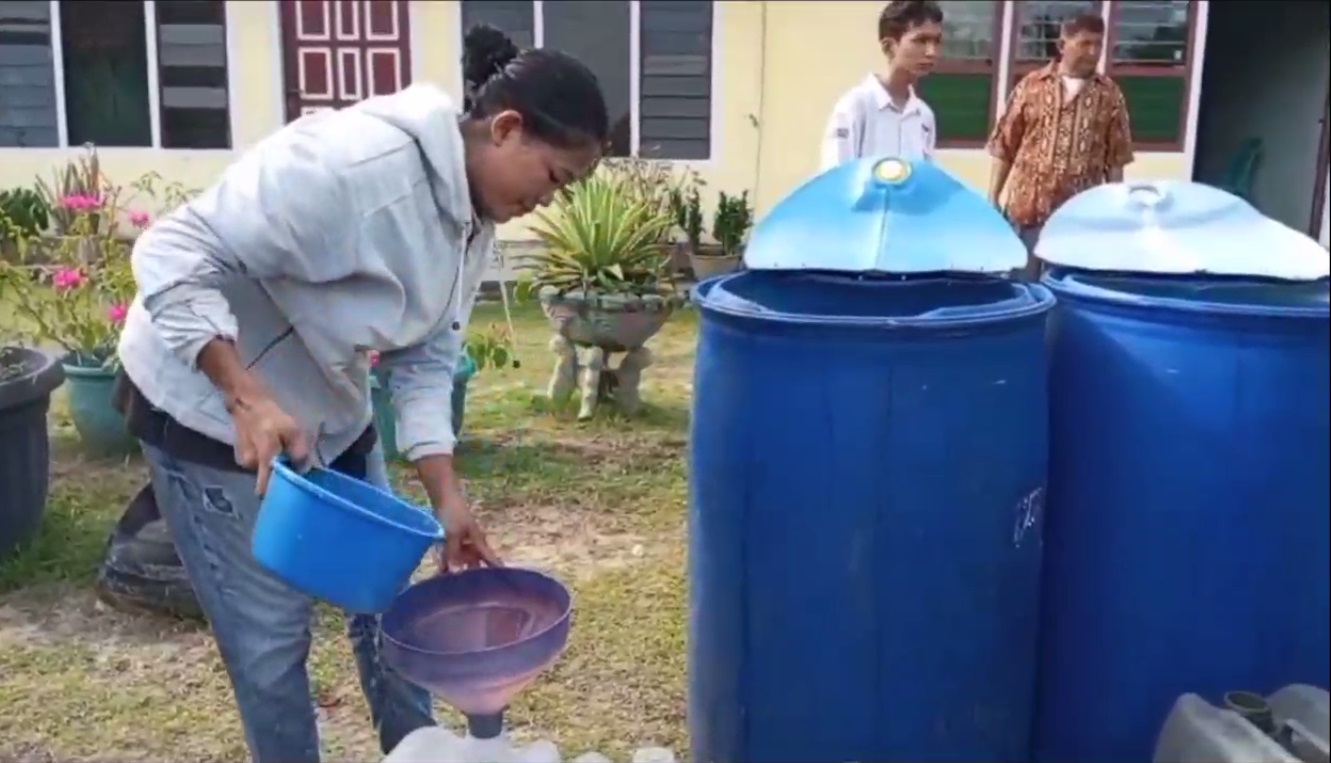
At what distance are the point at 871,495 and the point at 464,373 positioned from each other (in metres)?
2.75

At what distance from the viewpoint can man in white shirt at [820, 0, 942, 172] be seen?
3.98 m

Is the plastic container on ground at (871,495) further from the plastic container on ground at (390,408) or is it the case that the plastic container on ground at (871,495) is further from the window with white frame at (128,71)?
the window with white frame at (128,71)

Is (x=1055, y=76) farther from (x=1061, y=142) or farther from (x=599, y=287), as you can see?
(x=599, y=287)

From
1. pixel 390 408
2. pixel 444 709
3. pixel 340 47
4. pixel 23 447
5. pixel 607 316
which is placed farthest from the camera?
pixel 340 47

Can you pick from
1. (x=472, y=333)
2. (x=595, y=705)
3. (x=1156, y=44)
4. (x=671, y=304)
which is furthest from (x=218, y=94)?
(x=595, y=705)

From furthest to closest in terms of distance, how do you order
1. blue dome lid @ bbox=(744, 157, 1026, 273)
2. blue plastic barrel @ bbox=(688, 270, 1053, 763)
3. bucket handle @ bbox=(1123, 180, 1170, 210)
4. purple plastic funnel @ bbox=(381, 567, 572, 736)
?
bucket handle @ bbox=(1123, 180, 1170, 210) → blue dome lid @ bbox=(744, 157, 1026, 273) → blue plastic barrel @ bbox=(688, 270, 1053, 763) → purple plastic funnel @ bbox=(381, 567, 572, 736)

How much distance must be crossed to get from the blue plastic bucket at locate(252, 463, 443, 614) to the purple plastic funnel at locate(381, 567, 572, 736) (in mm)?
122

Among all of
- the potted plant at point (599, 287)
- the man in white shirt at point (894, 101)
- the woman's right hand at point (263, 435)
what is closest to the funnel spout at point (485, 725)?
the woman's right hand at point (263, 435)

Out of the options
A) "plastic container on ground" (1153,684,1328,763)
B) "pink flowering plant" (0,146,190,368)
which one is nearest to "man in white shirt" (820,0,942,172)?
"pink flowering plant" (0,146,190,368)

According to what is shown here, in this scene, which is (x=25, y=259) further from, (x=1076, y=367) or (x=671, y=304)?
(x=1076, y=367)

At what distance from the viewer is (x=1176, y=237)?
87.7 inches

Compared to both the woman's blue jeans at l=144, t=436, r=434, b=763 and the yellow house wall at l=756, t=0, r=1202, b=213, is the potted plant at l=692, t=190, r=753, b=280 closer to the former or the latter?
the yellow house wall at l=756, t=0, r=1202, b=213

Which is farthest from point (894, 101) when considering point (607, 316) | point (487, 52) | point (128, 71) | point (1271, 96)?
point (1271, 96)

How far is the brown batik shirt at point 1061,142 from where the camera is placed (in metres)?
4.50
